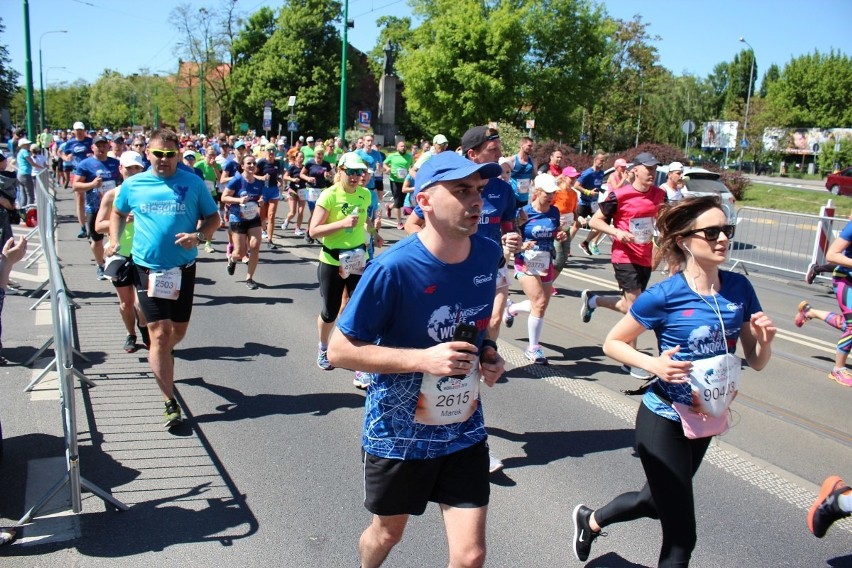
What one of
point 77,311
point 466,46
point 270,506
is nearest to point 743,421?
point 270,506

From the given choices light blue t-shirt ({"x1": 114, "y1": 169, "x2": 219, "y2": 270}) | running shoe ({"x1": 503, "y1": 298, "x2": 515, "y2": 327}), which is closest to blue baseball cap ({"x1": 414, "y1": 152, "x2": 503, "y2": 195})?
light blue t-shirt ({"x1": 114, "y1": 169, "x2": 219, "y2": 270})

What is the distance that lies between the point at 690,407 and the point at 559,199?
877cm

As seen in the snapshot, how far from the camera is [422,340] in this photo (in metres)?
2.73

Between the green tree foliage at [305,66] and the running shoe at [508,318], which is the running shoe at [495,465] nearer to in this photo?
the running shoe at [508,318]

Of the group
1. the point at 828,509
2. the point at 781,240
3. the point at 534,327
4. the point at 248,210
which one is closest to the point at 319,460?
the point at 828,509

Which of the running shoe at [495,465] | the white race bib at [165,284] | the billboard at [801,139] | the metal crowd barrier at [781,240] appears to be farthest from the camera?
the billboard at [801,139]

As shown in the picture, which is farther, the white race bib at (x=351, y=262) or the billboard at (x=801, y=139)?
the billboard at (x=801, y=139)

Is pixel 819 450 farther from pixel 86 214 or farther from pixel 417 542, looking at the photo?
pixel 86 214

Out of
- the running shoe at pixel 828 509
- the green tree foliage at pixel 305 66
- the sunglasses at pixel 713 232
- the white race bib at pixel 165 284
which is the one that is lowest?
the running shoe at pixel 828 509

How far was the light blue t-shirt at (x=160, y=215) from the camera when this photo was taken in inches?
208

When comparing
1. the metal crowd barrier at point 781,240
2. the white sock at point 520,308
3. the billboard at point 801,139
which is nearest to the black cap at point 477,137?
the white sock at point 520,308

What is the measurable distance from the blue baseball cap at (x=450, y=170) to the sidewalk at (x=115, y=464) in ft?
7.55

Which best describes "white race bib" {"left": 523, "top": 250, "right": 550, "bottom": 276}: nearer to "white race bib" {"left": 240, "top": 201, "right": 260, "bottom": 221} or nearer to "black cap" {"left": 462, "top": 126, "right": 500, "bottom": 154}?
"black cap" {"left": 462, "top": 126, "right": 500, "bottom": 154}

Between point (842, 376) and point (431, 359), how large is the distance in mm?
6202
